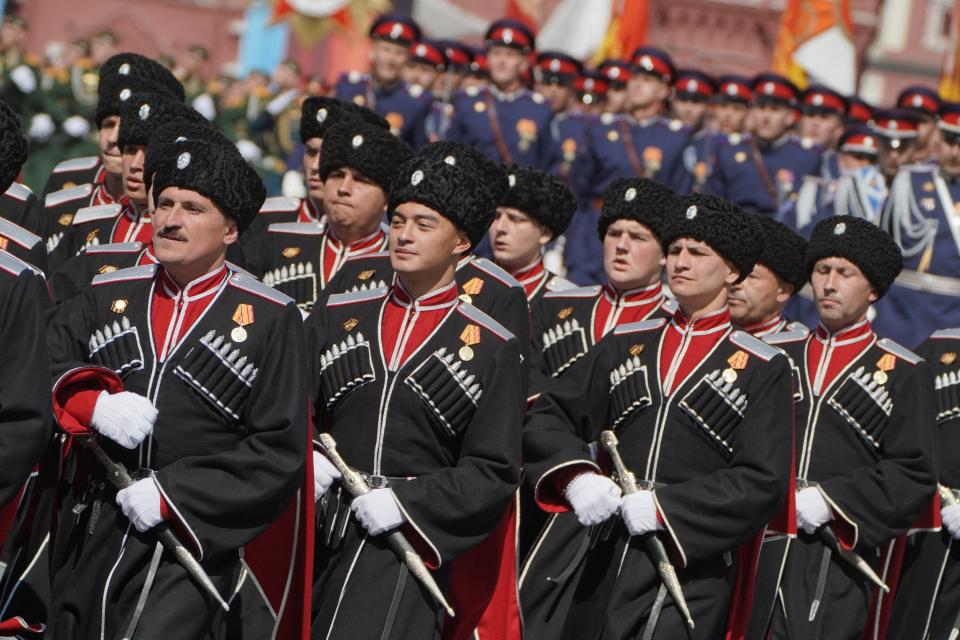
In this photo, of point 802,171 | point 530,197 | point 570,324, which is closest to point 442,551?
point 570,324

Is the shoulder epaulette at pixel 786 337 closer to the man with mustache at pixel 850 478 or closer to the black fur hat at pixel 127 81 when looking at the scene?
the man with mustache at pixel 850 478

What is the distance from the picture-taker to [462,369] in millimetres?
6484

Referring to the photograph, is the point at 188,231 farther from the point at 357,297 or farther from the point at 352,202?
the point at 352,202

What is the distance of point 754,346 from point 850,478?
99cm

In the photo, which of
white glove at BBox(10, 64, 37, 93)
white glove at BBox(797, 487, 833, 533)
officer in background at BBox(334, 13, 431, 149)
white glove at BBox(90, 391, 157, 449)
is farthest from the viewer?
white glove at BBox(10, 64, 37, 93)

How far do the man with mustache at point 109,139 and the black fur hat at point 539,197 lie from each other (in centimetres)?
174

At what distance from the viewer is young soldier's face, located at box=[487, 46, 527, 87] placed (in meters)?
15.1

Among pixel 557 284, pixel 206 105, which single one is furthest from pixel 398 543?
pixel 206 105

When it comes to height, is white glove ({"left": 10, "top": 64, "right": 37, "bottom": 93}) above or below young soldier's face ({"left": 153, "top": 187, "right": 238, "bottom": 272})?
below

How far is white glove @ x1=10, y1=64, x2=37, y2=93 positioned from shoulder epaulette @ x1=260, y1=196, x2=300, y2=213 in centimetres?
1015

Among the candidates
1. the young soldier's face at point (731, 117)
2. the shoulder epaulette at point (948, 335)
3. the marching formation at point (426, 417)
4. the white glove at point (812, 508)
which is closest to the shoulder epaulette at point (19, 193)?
the marching formation at point (426, 417)

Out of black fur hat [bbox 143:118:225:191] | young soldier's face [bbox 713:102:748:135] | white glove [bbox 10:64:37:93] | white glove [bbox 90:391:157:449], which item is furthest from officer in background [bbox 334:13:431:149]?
white glove [bbox 90:391:157:449]

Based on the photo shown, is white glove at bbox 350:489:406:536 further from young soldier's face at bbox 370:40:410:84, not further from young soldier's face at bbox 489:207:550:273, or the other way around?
young soldier's face at bbox 370:40:410:84

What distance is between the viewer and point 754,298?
888 centimetres
